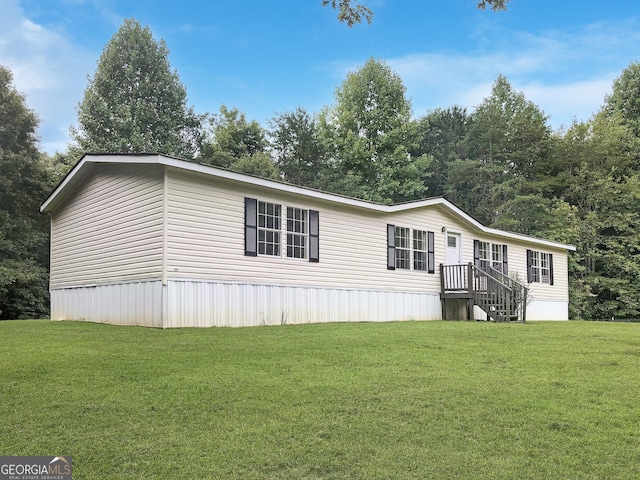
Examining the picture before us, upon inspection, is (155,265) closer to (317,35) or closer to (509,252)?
(317,35)

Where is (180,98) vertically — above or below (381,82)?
below

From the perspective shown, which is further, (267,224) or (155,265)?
(267,224)

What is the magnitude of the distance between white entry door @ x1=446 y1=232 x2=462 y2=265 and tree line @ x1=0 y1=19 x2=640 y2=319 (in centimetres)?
1034

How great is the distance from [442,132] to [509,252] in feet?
54.1

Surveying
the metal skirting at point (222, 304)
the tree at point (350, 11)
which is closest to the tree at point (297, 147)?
the metal skirting at point (222, 304)

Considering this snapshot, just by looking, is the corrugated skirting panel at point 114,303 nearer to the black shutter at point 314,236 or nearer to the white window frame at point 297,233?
the white window frame at point 297,233

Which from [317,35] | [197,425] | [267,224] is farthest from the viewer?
[317,35]

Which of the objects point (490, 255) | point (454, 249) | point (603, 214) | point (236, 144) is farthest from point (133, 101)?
point (603, 214)

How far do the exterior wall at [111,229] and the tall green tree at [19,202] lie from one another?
6.19 meters

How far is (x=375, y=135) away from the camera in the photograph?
31.3 meters

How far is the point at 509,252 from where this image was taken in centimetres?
1991

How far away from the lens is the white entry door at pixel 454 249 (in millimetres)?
17312

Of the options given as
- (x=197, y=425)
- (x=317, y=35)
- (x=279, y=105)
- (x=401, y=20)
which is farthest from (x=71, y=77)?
(x=197, y=425)

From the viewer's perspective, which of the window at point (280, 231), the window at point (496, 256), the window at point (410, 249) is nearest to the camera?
the window at point (280, 231)
